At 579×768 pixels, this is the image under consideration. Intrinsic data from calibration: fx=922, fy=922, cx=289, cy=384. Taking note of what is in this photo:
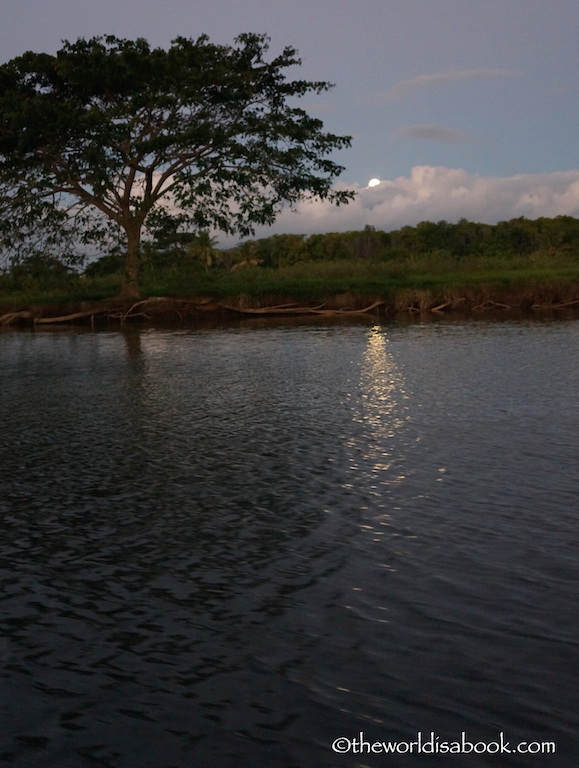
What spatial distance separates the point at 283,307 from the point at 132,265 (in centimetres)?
1011

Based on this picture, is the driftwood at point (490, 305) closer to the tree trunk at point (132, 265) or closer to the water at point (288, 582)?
the tree trunk at point (132, 265)

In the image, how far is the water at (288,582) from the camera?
6.04m

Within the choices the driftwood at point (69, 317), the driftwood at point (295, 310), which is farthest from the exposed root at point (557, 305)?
the driftwood at point (69, 317)

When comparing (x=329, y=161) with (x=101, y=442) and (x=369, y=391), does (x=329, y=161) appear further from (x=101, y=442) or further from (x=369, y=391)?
(x=101, y=442)

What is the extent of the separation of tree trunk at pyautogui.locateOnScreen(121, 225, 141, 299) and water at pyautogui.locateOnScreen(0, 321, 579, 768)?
122 ft

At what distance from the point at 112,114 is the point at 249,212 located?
390 inches

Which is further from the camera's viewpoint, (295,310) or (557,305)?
(295,310)

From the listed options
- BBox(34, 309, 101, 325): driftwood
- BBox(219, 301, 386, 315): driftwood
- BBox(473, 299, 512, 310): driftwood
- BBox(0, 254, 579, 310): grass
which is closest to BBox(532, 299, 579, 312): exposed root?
BBox(0, 254, 579, 310): grass

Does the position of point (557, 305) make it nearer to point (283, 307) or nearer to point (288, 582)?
point (283, 307)

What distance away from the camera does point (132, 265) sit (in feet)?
187

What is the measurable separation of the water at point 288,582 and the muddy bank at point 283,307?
3869 cm

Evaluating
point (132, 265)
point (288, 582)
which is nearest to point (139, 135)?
point (132, 265)

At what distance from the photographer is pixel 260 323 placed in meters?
54.8

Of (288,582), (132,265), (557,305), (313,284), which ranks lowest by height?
(288,582)
